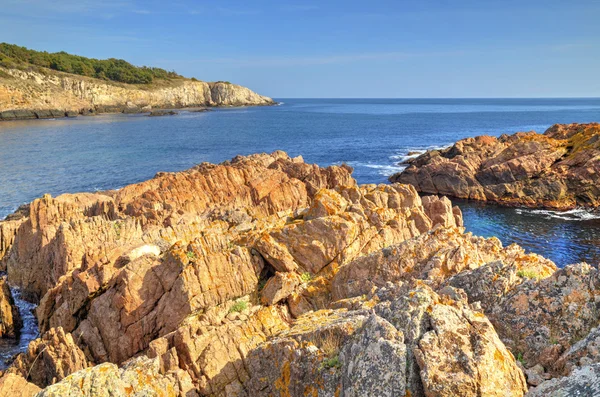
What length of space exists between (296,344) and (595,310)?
21.3 ft

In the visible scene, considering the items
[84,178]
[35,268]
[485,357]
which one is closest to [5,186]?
[84,178]

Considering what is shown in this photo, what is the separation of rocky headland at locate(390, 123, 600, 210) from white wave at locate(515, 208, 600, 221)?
1.63 metres

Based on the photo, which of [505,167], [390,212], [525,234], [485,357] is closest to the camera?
A: [485,357]

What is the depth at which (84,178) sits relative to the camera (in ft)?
216

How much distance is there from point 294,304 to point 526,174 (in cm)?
5056

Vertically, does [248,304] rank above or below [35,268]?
above

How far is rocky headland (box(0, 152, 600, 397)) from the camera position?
314 inches

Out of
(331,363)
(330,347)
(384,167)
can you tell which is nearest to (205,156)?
(384,167)

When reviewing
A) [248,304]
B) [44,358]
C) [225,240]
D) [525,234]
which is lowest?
[525,234]

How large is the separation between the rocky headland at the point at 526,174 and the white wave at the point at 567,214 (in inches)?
64.3

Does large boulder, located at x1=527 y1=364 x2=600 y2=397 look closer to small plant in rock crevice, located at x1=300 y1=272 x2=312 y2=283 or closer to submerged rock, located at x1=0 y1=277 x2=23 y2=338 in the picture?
small plant in rock crevice, located at x1=300 y1=272 x2=312 y2=283

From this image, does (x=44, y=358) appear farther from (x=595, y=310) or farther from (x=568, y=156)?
(x=568, y=156)

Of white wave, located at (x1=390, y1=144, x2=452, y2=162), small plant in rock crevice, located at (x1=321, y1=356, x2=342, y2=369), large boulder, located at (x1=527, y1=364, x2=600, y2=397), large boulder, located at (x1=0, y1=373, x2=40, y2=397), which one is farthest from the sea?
large boulder, located at (x1=527, y1=364, x2=600, y2=397)

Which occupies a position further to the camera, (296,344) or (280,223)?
(280,223)
